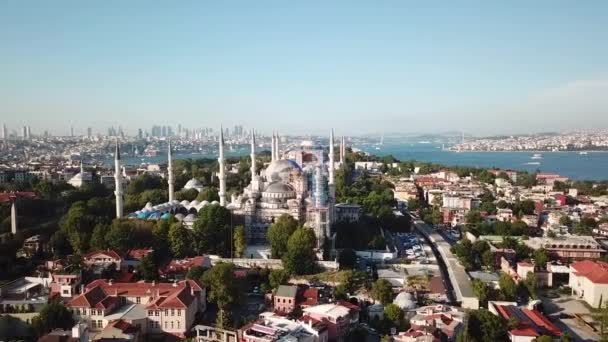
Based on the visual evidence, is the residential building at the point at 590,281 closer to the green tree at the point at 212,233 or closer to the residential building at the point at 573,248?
the residential building at the point at 573,248

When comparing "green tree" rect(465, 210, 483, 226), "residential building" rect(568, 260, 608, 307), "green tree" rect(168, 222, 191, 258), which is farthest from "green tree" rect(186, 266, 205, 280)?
"green tree" rect(465, 210, 483, 226)

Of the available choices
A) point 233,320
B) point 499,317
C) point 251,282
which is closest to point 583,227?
point 499,317

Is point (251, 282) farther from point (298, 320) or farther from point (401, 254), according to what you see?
point (401, 254)

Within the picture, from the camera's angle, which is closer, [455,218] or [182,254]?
[182,254]

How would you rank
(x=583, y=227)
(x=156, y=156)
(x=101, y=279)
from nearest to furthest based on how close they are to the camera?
(x=101, y=279), (x=583, y=227), (x=156, y=156)

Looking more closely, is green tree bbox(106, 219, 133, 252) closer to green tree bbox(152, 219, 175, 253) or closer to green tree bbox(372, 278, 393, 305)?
green tree bbox(152, 219, 175, 253)

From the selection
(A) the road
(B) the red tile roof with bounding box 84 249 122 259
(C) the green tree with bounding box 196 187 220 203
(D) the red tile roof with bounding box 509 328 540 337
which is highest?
(C) the green tree with bounding box 196 187 220 203
